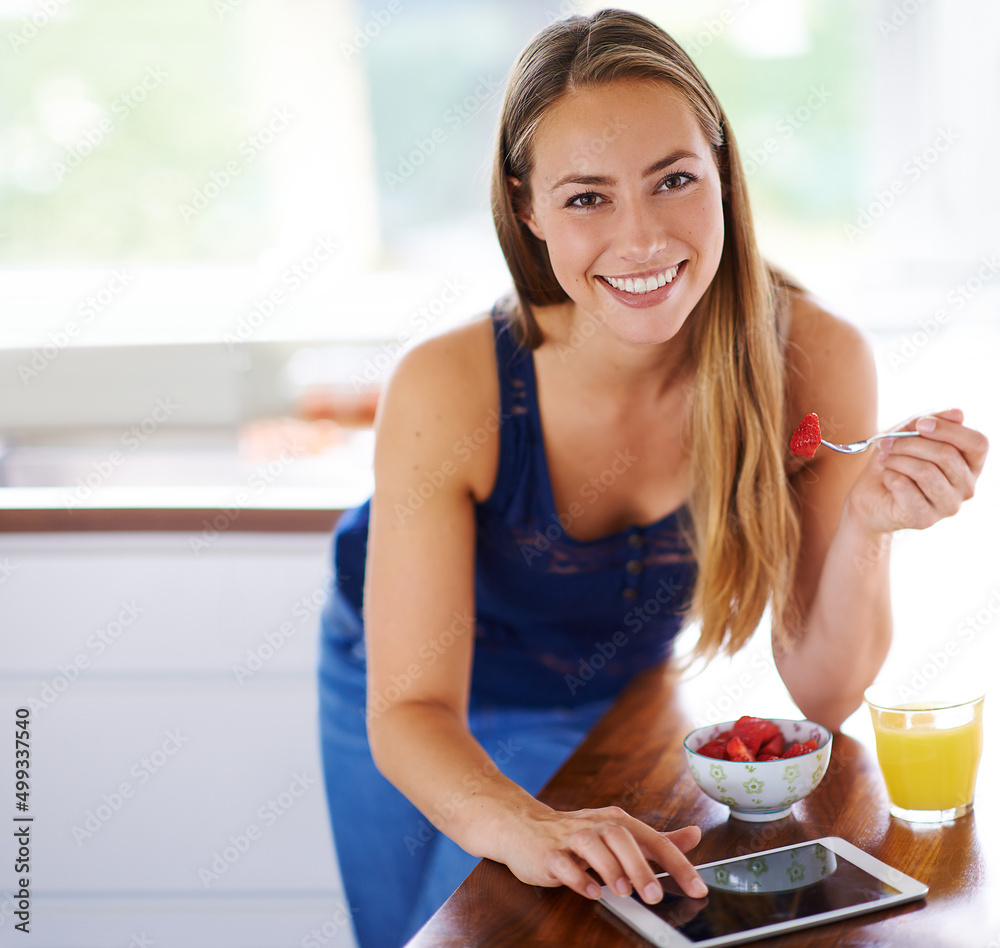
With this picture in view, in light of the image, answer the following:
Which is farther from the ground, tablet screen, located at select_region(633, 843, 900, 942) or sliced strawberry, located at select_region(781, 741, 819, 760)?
sliced strawberry, located at select_region(781, 741, 819, 760)

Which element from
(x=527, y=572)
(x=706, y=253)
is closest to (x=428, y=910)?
(x=527, y=572)

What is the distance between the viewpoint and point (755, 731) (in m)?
0.92

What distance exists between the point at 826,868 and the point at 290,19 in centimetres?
273

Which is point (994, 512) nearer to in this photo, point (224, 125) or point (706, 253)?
point (706, 253)

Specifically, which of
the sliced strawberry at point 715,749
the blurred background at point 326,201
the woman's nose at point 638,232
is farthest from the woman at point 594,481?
the blurred background at point 326,201

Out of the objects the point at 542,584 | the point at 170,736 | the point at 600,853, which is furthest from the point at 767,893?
the point at 170,736

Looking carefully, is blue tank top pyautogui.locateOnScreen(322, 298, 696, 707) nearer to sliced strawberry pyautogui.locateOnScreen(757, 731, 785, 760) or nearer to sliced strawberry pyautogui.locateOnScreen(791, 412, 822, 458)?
sliced strawberry pyautogui.locateOnScreen(791, 412, 822, 458)

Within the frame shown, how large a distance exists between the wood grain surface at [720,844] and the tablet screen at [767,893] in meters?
0.02

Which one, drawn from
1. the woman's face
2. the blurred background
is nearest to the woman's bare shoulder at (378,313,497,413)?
the woman's face

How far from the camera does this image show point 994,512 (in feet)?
6.19

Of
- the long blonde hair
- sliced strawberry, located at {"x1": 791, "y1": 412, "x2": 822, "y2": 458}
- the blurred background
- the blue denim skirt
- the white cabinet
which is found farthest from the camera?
the blurred background

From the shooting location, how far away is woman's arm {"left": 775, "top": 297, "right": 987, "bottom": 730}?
3.12 feet

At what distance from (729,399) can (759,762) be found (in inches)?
17.6

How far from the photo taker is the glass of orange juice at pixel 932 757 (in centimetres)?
86
